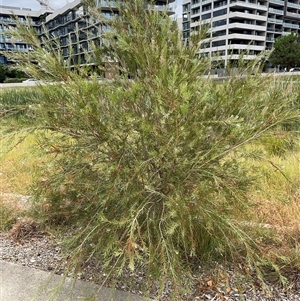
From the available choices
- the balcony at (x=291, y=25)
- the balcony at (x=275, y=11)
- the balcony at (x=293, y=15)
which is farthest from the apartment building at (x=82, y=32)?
the balcony at (x=293, y=15)

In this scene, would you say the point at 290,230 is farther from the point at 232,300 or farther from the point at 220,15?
the point at 220,15

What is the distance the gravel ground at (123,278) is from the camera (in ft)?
5.69

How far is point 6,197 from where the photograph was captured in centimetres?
304

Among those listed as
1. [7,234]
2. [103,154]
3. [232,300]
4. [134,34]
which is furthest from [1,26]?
[232,300]

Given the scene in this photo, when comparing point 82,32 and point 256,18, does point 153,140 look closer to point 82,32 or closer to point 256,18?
point 82,32

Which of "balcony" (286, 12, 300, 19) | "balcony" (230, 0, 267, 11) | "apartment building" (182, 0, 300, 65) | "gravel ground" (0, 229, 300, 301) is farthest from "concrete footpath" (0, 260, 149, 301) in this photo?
"balcony" (286, 12, 300, 19)

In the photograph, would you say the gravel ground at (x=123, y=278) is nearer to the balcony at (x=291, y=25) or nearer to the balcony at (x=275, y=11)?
the balcony at (x=275, y=11)

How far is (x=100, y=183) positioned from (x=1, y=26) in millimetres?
1153

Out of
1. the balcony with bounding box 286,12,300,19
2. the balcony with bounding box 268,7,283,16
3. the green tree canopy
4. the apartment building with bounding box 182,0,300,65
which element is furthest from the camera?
the balcony with bounding box 286,12,300,19

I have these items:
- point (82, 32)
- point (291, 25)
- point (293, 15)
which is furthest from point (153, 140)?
point (293, 15)

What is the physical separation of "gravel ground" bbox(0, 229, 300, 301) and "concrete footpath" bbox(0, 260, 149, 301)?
0.18 feet

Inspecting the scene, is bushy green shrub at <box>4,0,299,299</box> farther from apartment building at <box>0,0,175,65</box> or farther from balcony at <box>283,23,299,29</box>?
balcony at <box>283,23,299,29</box>

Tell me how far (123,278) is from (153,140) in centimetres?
90

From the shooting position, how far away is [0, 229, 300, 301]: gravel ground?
173 cm
